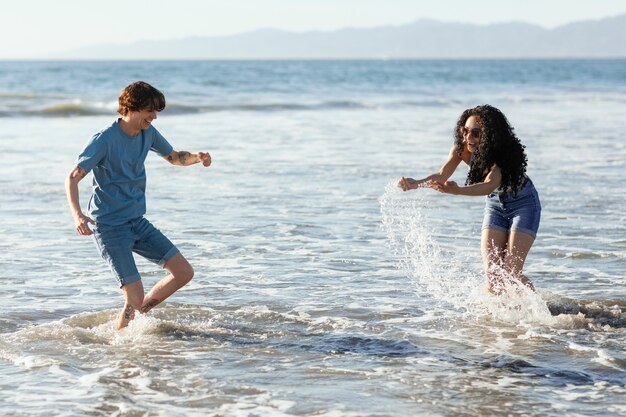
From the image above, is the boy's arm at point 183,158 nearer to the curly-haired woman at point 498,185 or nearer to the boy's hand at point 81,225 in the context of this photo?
the boy's hand at point 81,225

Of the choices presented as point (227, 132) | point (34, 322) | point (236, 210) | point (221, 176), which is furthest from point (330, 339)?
point (227, 132)

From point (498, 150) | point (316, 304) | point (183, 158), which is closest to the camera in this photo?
point (183, 158)

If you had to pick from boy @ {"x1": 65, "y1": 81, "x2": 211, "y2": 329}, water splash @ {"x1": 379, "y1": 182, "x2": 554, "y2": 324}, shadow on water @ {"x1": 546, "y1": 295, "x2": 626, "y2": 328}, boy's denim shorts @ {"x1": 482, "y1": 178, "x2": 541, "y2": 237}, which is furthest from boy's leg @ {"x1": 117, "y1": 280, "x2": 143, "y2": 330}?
shadow on water @ {"x1": 546, "y1": 295, "x2": 626, "y2": 328}

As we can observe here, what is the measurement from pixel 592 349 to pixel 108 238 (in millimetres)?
3261


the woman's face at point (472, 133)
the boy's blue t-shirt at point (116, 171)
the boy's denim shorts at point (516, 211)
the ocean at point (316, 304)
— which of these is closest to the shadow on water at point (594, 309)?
the ocean at point (316, 304)

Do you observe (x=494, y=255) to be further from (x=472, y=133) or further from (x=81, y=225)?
(x=81, y=225)

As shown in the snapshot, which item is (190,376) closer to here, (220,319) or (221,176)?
(220,319)

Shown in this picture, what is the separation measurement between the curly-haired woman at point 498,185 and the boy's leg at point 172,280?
62.0 inches

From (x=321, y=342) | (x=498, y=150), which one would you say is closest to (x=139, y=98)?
(x=321, y=342)

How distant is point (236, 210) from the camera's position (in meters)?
12.5

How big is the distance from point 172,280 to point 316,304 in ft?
4.99

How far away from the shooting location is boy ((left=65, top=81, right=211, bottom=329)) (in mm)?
6445

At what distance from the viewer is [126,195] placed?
21.8 ft

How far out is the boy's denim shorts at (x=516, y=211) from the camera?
25.0 ft
